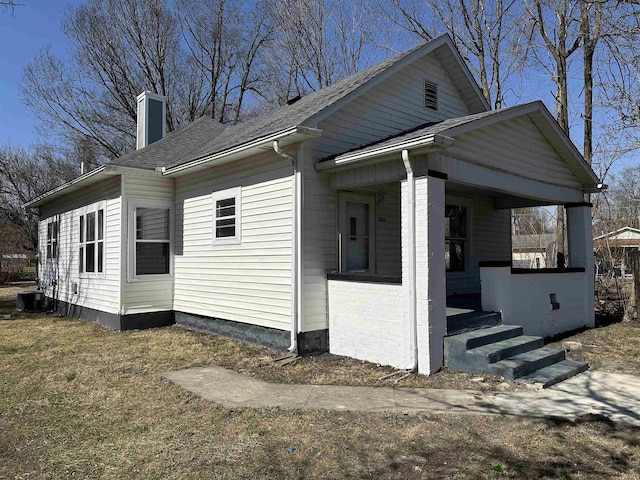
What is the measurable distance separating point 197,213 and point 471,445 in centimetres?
703

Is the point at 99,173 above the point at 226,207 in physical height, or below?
above

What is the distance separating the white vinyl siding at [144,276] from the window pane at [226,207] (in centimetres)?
187

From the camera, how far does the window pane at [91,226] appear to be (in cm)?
1107

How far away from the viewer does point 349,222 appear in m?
8.02

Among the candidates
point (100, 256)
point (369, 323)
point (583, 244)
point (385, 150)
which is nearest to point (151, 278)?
point (100, 256)

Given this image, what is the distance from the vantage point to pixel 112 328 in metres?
9.66

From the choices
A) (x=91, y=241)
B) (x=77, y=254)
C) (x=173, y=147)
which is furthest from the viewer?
(x=77, y=254)

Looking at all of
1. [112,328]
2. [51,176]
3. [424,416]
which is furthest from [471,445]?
[51,176]

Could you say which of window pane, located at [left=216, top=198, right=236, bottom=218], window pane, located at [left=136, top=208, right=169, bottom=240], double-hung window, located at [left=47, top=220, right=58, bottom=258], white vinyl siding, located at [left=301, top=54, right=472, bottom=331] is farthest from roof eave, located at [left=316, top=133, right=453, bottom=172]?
double-hung window, located at [left=47, top=220, right=58, bottom=258]

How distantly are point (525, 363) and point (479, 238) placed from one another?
543cm

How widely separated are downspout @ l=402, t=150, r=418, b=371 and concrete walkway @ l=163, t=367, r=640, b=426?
802 millimetres

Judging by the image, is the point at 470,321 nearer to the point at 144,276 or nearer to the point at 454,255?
the point at 454,255

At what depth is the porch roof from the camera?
5.93 m

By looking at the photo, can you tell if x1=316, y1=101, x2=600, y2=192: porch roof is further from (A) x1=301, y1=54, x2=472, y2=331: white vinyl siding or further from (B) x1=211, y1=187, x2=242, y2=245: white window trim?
(B) x1=211, y1=187, x2=242, y2=245: white window trim
